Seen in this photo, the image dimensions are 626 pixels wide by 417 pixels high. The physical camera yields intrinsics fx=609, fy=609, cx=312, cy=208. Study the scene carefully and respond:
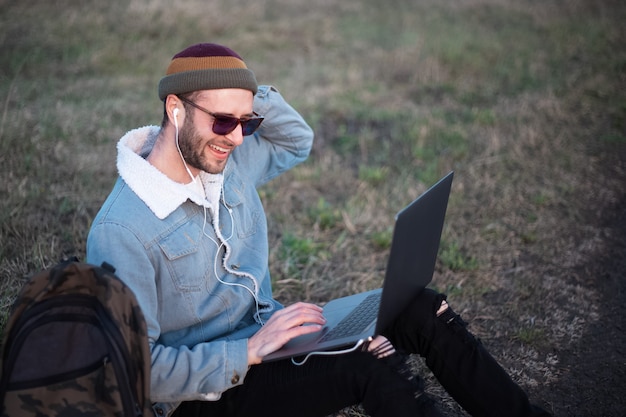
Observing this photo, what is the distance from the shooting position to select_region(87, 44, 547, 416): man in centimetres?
217

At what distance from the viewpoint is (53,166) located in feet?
17.0

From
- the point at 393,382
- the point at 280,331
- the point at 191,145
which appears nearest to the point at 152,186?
the point at 191,145

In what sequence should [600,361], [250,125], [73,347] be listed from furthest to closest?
[600,361] < [250,125] < [73,347]

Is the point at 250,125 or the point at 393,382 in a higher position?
the point at 250,125

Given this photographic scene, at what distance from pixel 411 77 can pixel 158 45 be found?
395 centimetres

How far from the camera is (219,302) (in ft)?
8.30

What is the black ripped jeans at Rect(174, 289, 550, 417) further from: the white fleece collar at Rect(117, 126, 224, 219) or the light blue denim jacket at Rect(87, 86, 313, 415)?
the white fleece collar at Rect(117, 126, 224, 219)

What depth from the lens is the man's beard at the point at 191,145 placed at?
2.49 metres

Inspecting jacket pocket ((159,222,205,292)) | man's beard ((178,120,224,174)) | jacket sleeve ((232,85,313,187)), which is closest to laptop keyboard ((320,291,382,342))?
jacket pocket ((159,222,205,292))

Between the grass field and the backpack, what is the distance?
1585mm

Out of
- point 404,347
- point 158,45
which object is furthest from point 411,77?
point 404,347

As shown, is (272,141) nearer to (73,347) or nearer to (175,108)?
(175,108)

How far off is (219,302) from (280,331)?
390mm

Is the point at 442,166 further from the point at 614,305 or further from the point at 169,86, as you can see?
the point at 169,86
